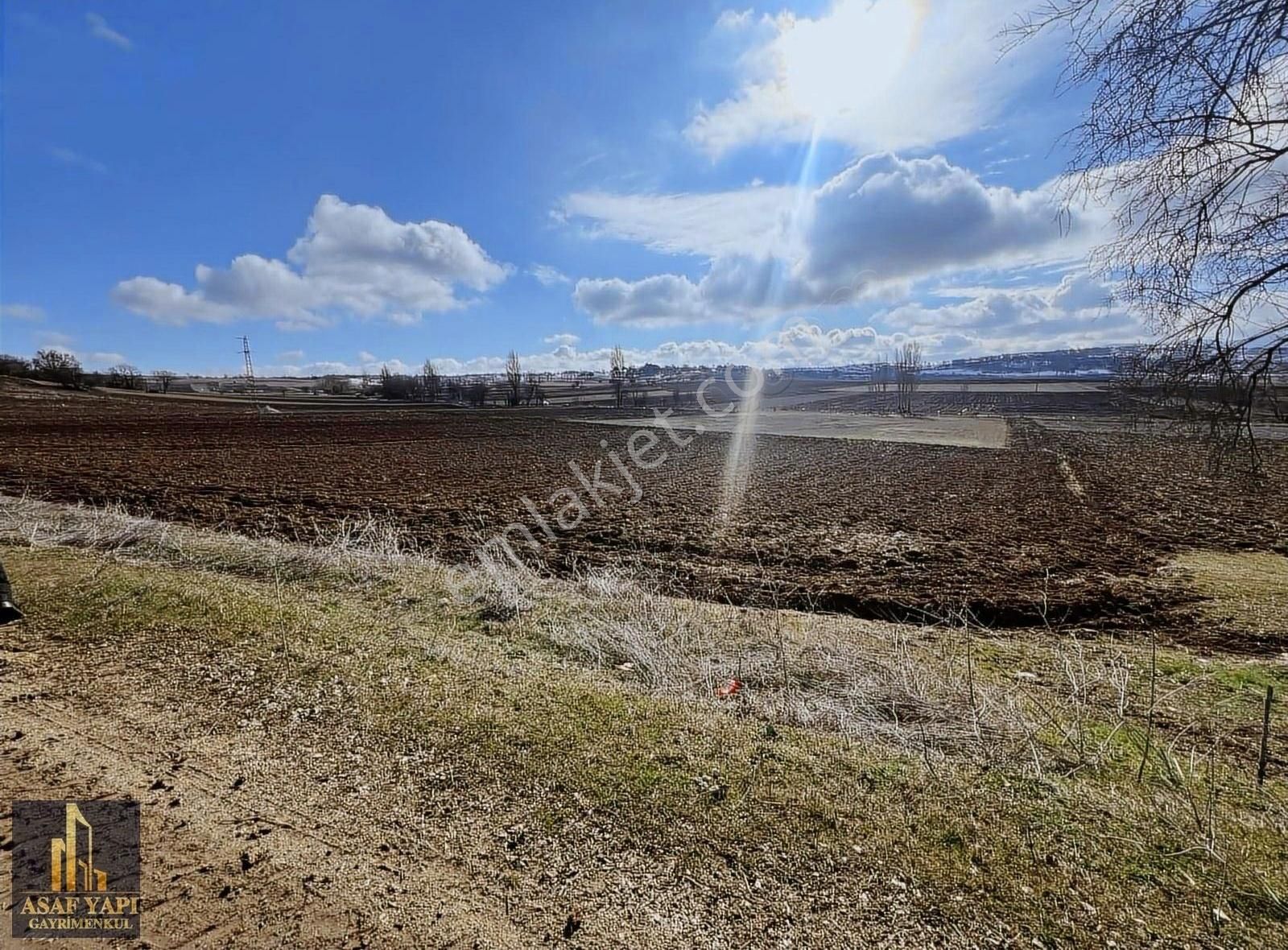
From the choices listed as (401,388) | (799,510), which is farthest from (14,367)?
(799,510)

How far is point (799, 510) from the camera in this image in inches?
580

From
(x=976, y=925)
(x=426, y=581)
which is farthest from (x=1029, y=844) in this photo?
(x=426, y=581)

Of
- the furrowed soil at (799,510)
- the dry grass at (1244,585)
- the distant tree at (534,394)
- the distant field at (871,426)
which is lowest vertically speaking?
the dry grass at (1244,585)

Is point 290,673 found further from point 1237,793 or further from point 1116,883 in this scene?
point 1237,793

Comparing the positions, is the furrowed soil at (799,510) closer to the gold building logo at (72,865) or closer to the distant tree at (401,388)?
the gold building logo at (72,865)

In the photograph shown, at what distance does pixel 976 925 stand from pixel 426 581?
6590mm

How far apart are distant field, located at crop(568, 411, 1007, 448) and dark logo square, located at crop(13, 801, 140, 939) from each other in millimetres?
37257

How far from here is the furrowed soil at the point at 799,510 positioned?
8305 millimetres

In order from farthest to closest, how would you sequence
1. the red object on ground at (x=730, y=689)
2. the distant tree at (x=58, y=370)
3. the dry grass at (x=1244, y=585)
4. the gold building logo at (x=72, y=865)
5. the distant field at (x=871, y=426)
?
the distant tree at (x=58, y=370)
the distant field at (x=871, y=426)
the dry grass at (x=1244, y=585)
the red object on ground at (x=730, y=689)
the gold building logo at (x=72, y=865)

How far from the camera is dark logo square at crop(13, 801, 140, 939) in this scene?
221 centimetres

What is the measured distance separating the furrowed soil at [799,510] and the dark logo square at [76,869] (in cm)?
635

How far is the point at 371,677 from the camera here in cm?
423

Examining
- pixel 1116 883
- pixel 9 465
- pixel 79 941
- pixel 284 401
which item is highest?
pixel 284 401

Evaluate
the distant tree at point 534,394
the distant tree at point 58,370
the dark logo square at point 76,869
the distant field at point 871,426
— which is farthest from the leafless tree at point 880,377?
the distant tree at point 58,370
